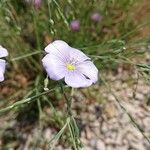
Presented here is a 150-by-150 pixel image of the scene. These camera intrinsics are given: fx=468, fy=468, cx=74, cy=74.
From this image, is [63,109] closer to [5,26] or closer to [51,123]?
[51,123]

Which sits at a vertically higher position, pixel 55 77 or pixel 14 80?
pixel 55 77

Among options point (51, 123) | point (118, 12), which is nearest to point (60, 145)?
point (51, 123)

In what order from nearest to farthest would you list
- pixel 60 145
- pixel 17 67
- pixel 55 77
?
pixel 55 77
pixel 60 145
pixel 17 67

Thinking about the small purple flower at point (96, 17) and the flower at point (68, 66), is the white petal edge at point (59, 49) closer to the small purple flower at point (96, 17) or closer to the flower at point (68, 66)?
the flower at point (68, 66)

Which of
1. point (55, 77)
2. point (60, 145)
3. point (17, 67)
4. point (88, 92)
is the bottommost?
point (60, 145)

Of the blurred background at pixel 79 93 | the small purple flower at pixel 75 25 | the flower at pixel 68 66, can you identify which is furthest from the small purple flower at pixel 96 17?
the flower at pixel 68 66

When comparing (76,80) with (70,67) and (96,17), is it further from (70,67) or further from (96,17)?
(96,17)

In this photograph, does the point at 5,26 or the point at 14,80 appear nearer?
the point at 5,26

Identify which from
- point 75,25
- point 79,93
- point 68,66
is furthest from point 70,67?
point 79,93
